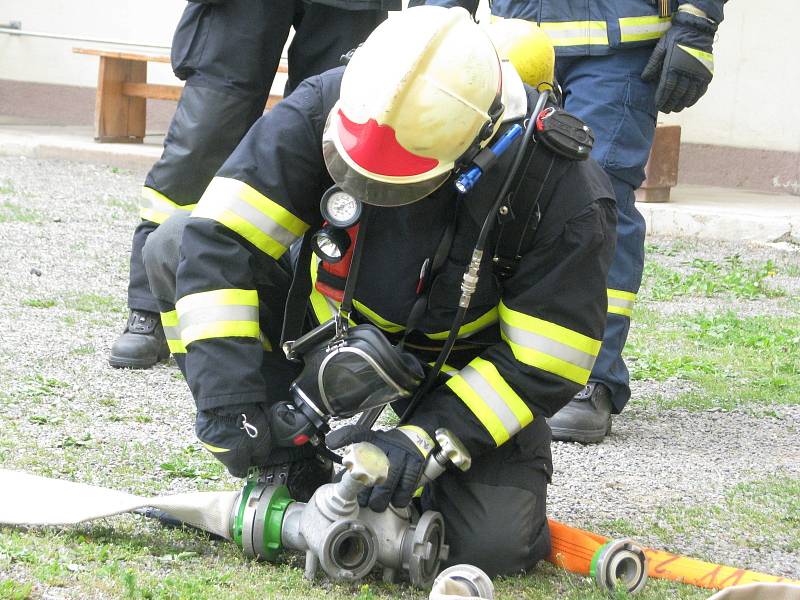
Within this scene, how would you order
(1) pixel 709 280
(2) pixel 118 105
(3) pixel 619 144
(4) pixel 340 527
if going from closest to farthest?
(4) pixel 340 527 < (3) pixel 619 144 < (1) pixel 709 280 < (2) pixel 118 105

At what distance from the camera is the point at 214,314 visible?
2.48 meters

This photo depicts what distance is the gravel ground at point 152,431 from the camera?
3023 mm

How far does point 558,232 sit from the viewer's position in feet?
8.34

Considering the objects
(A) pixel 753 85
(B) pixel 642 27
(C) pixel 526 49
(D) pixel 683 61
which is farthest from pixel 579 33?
(A) pixel 753 85

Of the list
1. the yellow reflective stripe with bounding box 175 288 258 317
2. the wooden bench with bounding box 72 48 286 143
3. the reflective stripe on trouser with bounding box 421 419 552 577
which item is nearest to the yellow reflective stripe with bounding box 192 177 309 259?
the yellow reflective stripe with bounding box 175 288 258 317

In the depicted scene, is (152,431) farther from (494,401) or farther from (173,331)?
(494,401)

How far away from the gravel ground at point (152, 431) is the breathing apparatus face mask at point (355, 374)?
57 cm

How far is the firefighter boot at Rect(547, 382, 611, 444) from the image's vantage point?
141 inches

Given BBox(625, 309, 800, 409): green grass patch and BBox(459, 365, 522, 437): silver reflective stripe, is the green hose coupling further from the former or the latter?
BBox(625, 309, 800, 409): green grass patch

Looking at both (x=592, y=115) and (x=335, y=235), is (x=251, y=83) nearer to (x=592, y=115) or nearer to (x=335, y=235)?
(x=592, y=115)

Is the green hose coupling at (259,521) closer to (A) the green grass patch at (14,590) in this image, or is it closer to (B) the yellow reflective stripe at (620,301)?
(A) the green grass patch at (14,590)

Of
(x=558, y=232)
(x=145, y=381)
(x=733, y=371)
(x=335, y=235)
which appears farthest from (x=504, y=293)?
(x=733, y=371)

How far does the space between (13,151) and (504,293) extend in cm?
746

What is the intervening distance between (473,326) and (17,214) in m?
4.67
